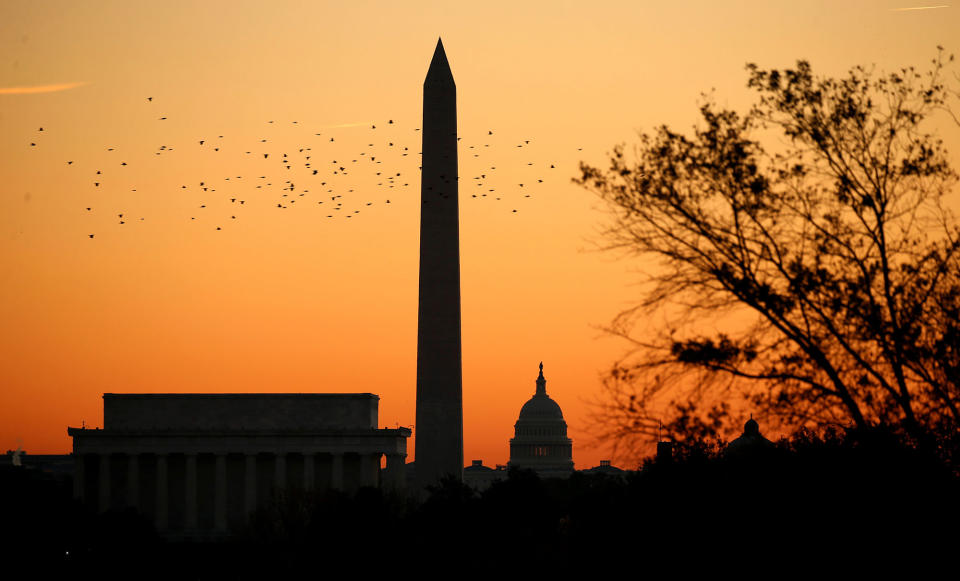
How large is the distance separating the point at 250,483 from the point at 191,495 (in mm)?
5099

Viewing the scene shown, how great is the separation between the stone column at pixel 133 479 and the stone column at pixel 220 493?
6.55m

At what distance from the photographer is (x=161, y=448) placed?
Answer: 14988cm

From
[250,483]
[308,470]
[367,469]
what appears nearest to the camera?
[250,483]

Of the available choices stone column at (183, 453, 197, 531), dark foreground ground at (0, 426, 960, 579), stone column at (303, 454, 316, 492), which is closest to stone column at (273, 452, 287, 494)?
stone column at (303, 454, 316, 492)

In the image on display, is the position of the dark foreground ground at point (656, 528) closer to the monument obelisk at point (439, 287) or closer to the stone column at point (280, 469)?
the monument obelisk at point (439, 287)

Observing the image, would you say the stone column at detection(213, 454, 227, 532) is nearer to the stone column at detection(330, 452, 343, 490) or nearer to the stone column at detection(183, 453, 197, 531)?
the stone column at detection(183, 453, 197, 531)

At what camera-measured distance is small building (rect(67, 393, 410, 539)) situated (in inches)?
5886

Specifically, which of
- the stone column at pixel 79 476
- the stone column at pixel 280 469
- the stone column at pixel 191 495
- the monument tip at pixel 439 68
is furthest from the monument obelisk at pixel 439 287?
the stone column at pixel 79 476

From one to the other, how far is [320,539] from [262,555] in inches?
682

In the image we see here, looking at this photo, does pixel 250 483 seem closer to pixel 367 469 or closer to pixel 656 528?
pixel 367 469

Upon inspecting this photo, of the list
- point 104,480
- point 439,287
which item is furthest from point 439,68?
point 104,480

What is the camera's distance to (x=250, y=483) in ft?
491

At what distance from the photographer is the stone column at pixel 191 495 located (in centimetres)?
14738

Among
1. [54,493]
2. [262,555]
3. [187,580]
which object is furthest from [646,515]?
[54,493]
